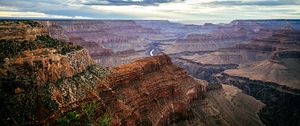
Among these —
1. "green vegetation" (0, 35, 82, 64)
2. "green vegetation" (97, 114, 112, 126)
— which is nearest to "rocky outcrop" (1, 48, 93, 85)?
"green vegetation" (0, 35, 82, 64)

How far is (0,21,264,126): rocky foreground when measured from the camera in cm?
4200

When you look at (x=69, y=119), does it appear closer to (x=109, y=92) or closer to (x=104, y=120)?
(x=104, y=120)

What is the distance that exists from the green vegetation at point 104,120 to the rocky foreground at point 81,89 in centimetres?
4

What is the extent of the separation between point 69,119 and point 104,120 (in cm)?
673

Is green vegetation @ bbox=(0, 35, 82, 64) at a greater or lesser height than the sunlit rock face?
greater

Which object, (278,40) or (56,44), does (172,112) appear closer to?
(56,44)

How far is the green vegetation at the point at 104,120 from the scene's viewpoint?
48.6 metres

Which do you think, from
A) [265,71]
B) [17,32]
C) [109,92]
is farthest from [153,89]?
[265,71]

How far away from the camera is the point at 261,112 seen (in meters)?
98.2

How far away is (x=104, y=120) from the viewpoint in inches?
1945

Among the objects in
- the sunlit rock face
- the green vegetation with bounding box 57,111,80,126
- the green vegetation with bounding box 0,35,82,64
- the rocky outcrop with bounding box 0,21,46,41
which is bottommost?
the sunlit rock face

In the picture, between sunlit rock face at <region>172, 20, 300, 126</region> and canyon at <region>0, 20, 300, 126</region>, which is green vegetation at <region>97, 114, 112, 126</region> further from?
sunlit rock face at <region>172, 20, 300, 126</region>

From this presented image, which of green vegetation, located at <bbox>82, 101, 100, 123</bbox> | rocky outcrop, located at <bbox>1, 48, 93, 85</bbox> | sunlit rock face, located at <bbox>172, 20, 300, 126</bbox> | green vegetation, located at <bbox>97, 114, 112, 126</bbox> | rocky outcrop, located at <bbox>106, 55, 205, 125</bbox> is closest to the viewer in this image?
rocky outcrop, located at <bbox>1, 48, 93, 85</bbox>

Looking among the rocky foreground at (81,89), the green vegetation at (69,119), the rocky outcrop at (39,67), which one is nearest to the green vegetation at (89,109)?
the rocky foreground at (81,89)
